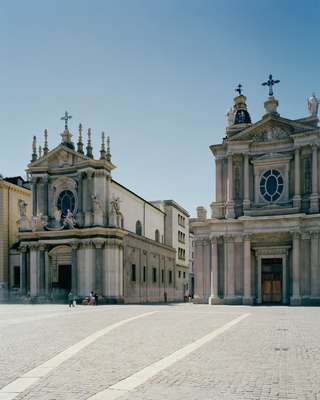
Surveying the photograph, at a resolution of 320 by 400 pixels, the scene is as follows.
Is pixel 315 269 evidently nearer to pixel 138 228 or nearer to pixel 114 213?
pixel 114 213

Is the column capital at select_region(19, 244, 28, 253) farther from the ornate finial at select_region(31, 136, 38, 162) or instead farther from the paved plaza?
the paved plaza

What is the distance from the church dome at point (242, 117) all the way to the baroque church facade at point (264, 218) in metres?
1.54

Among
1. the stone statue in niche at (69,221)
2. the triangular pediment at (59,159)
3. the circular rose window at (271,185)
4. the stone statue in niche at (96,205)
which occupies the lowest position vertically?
the stone statue in niche at (69,221)

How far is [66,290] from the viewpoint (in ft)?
168

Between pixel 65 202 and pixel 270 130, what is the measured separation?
22.3 meters

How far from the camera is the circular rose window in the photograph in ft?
140

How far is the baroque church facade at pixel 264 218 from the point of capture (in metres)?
39.9

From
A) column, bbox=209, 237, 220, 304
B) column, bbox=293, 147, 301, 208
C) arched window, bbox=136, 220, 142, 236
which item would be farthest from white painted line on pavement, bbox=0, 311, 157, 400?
arched window, bbox=136, 220, 142, 236

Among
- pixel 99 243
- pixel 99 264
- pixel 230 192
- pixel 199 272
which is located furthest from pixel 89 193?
pixel 230 192

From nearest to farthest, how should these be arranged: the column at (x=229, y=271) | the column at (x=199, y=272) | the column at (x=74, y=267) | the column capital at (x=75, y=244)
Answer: the column at (x=229, y=271) < the column at (x=199, y=272) < the column at (x=74, y=267) < the column capital at (x=75, y=244)

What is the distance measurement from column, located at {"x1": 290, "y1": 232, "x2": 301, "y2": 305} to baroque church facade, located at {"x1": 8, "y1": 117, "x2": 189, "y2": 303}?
1777 centimetres

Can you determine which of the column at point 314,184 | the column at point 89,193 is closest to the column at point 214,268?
the column at point 314,184

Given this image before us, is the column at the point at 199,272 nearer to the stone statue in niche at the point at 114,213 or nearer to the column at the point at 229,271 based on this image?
the column at the point at 229,271

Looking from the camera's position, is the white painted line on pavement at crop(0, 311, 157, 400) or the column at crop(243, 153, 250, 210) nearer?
the white painted line on pavement at crop(0, 311, 157, 400)
